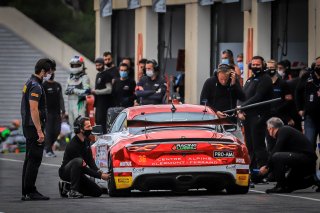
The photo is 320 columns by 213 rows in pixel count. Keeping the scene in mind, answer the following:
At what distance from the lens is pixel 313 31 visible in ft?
99.3

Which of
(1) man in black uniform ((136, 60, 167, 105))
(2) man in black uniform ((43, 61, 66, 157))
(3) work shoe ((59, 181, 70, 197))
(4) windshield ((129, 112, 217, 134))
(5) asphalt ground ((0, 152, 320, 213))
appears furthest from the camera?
(2) man in black uniform ((43, 61, 66, 157))

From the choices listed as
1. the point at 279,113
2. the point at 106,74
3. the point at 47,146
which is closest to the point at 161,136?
the point at 279,113

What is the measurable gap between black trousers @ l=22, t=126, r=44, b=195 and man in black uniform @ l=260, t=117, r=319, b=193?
320 cm

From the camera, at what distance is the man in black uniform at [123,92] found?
28.8 m

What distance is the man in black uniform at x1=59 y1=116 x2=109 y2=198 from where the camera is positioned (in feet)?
64.3

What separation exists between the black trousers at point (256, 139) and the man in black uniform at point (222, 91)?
42cm

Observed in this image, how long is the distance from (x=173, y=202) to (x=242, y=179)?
163 cm

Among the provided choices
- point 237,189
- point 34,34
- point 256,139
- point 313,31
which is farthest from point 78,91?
Result: point 34,34

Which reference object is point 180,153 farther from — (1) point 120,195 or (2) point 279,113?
(2) point 279,113

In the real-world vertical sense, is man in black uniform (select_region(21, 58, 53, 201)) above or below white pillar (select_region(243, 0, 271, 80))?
below

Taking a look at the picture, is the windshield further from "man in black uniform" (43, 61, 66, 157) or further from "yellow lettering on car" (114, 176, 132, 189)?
"man in black uniform" (43, 61, 66, 157)

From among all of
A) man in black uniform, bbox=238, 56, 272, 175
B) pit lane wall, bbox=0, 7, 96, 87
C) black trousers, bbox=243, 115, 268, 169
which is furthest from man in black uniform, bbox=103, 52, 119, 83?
pit lane wall, bbox=0, 7, 96, 87

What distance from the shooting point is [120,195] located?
64.2 feet

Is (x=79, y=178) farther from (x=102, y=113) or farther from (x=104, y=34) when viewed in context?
(x=104, y=34)
